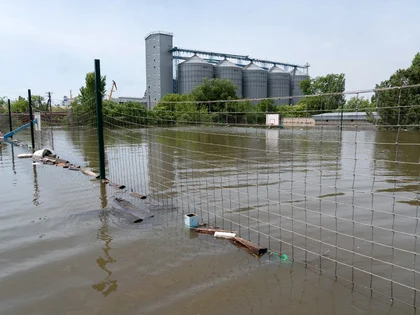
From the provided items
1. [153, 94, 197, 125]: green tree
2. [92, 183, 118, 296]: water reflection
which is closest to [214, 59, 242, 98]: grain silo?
[153, 94, 197, 125]: green tree

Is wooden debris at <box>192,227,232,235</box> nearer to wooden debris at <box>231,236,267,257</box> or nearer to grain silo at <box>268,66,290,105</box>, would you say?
wooden debris at <box>231,236,267,257</box>

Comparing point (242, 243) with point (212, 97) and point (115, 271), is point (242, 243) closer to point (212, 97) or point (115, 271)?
point (115, 271)

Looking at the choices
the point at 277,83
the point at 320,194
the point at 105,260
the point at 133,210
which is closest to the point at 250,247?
the point at 105,260

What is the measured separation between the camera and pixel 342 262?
4.01 meters

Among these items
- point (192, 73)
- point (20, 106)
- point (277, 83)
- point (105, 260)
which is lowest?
point (105, 260)

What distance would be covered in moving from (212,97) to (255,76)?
18.3 meters

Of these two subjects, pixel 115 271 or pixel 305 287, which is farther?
pixel 115 271

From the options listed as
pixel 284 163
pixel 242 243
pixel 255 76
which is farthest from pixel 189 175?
A: pixel 255 76

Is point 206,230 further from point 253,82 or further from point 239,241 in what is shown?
point 253,82

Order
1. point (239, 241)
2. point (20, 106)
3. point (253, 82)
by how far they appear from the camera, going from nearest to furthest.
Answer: point (239, 241), point (20, 106), point (253, 82)

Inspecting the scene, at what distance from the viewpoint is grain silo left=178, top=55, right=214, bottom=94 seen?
6338 centimetres

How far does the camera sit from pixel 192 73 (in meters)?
63.4

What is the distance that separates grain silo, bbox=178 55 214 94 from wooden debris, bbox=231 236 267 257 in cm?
6042

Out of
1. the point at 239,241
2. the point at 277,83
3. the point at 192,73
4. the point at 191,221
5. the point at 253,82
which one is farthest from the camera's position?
the point at 277,83
